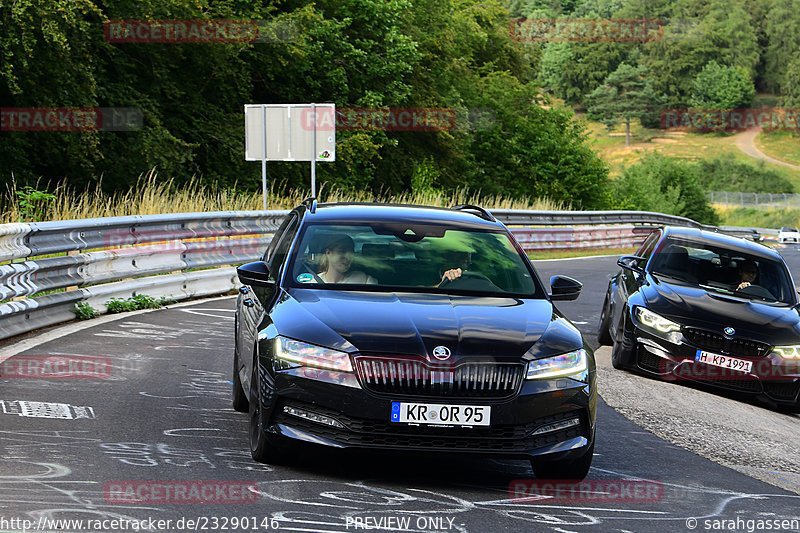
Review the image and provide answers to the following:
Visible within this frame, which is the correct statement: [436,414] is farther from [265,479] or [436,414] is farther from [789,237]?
[789,237]

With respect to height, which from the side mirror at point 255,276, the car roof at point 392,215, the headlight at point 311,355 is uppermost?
the car roof at point 392,215

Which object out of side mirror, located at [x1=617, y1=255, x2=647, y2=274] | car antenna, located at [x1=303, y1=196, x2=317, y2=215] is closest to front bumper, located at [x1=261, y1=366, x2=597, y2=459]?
car antenna, located at [x1=303, y1=196, x2=317, y2=215]

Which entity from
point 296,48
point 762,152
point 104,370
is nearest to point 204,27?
point 296,48

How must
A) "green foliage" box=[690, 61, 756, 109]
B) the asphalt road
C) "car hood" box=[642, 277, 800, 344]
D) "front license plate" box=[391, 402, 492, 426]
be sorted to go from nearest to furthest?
the asphalt road
"front license plate" box=[391, 402, 492, 426]
"car hood" box=[642, 277, 800, 344]
"green foliage" box=[690, 61, 756, 109]

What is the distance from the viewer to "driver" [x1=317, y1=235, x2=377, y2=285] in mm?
7039

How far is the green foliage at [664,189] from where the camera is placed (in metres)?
63.9

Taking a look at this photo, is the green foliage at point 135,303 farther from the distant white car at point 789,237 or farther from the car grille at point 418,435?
the distant white car at point 789,237

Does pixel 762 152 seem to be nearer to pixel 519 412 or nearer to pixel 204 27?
pixel 204 27

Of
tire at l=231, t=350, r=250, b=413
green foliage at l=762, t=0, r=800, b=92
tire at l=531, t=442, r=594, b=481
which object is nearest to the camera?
tire at l=531, t=442, r=594, b=481

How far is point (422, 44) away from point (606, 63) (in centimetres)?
13559

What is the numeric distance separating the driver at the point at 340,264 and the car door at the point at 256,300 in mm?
293

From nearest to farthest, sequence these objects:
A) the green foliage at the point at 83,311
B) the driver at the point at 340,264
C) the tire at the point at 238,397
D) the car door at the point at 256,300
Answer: the car door at the point at 256,300 < the driver at the point at 340,264 < the tire at the point at 238,397 < the green foliage at the point at 83,311

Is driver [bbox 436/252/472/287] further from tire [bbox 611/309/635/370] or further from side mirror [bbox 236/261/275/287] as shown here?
tire [bbox 611/309/635/370]

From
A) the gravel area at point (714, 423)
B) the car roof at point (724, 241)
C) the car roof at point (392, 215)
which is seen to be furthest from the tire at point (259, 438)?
the car roof at point (724, 241)
